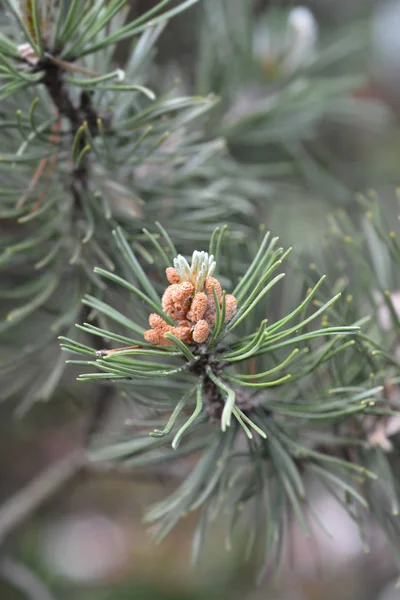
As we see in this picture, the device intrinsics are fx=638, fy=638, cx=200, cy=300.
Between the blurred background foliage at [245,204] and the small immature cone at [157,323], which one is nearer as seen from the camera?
the small immature cone at [157,323]

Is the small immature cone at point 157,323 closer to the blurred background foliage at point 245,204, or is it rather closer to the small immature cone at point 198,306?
the small immature cone at point 198,306

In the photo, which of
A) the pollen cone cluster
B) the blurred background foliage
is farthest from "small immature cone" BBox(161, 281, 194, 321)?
the blurred background foliage

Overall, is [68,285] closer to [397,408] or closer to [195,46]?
[397,408]

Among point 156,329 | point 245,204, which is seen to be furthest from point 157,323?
point 245,204

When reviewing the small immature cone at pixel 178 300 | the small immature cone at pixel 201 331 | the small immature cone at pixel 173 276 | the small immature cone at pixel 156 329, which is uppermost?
the small immature cone at pixel 173 276

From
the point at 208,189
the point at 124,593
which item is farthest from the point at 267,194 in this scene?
the point at 124,593

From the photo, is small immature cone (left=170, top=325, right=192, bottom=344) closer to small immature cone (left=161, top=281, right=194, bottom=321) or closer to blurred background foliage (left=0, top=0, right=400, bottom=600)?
small immature cone (left=161, top=281, right=194, bottom=321)

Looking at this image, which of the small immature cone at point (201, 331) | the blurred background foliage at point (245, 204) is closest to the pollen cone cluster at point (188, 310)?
the small immature cone at point (201, 331)
